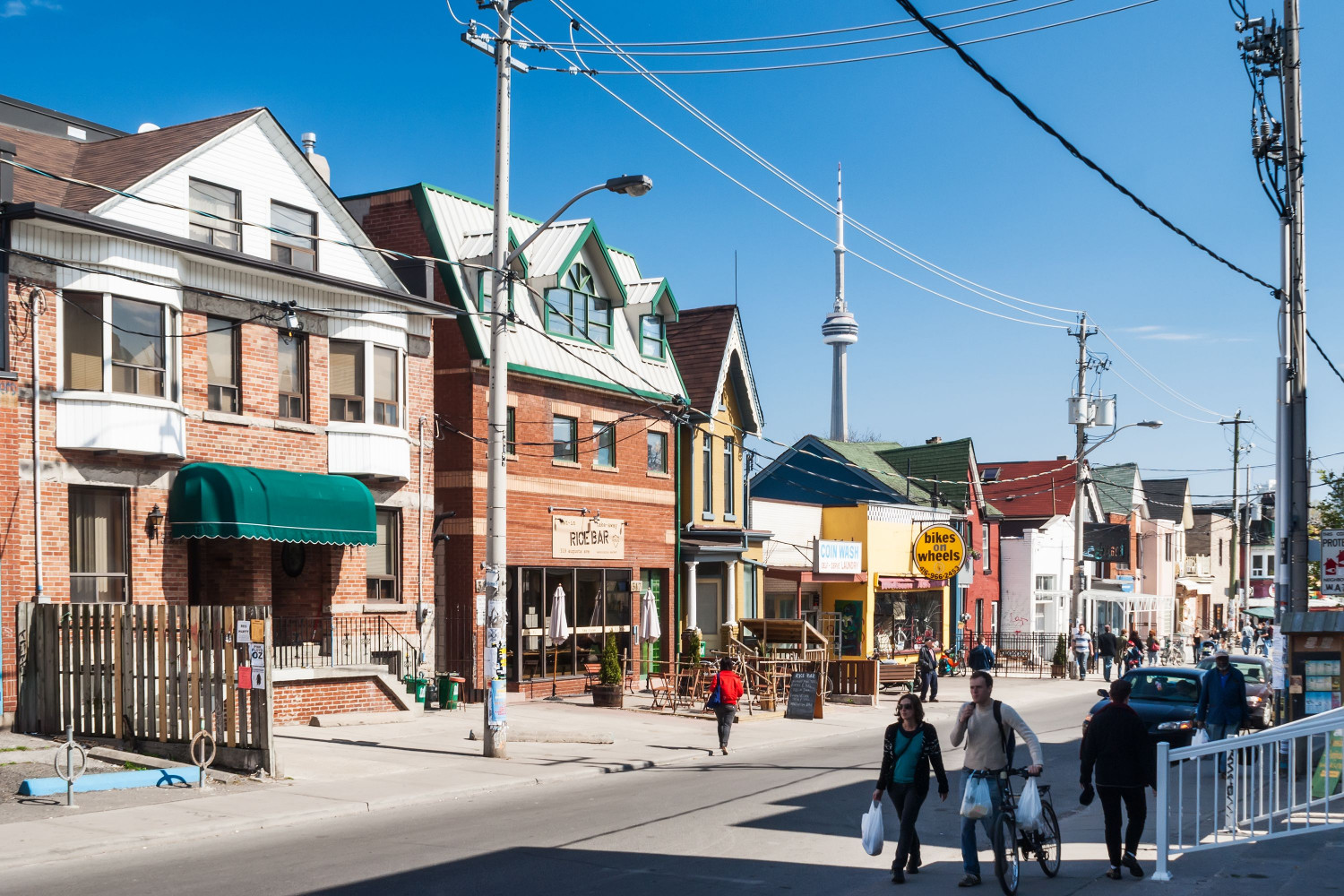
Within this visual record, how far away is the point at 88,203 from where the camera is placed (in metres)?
20.5

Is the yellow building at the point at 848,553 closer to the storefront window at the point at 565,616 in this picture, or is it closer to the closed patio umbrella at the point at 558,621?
the storefront window at the point at 565,616

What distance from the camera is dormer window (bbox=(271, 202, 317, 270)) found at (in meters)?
23.2

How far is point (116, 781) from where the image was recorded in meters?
14.6

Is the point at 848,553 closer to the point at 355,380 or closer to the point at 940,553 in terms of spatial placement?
the point at 940,553

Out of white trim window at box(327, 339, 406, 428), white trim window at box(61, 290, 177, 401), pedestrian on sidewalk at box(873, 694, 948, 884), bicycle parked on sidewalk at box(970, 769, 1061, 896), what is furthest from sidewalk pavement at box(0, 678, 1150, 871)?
bicycle parked on sidewalk at box(970, 769, 1061, 896)

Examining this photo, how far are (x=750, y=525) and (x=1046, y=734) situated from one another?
15.4m

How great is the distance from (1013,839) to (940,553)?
96.0 feet

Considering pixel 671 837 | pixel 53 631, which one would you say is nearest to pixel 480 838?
pixel 671 837

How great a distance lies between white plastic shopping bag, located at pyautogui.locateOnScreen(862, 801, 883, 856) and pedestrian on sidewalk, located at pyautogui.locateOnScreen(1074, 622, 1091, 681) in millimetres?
33181

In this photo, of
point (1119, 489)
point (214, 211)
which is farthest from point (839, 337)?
point (214, 211)

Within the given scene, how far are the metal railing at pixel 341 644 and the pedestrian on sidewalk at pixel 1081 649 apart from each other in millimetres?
24106

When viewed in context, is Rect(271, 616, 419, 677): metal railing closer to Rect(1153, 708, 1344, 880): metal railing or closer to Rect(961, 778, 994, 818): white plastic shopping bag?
Rect(1153, 708, 1344, 880): metal railing

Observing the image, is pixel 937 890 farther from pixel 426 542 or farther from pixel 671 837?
pixel 426 542

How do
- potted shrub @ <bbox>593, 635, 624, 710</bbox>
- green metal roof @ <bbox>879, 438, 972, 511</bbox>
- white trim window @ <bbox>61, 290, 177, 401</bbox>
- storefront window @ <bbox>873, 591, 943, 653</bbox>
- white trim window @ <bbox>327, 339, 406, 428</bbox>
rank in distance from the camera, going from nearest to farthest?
1. white trim window @ <bbox>61, 290, 177, 401</bbox>
2. white trim window @ <bbox>327, 339, 406, 428</bbox>
3. potted shrub @ <bbox>593, 635, 624, 710</bbox>
4. storefront window @ <bbox>873, 591, 943, 653</bbox>
5. green metal roof @ <bbox>879, 438, 972, 511</bbox>
